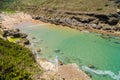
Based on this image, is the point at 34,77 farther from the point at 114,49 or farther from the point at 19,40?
the point at 114,49

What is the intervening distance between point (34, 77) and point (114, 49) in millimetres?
49373

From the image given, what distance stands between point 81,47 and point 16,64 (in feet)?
146

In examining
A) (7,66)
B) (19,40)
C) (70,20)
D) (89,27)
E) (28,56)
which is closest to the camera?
(7,66)

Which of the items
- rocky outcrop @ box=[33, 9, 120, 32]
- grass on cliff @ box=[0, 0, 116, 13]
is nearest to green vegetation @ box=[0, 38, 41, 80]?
rocky outcrop @ box=[33, 9, 120, 32]

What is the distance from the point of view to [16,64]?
5028cm

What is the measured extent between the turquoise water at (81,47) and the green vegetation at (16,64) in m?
16.1

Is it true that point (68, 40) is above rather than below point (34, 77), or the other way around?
below

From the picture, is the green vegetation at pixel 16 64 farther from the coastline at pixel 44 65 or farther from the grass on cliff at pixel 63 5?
the grass on cliff at pixel 63 5

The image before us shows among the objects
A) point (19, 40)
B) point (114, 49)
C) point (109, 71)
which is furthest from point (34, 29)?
point (109, 71)

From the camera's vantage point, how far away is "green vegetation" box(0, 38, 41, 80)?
40.1 m

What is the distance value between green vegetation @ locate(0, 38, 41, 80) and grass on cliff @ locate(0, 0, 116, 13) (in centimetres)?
7770

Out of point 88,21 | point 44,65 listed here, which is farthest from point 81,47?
point 88,21

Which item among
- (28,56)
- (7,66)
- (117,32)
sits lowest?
(117,32)

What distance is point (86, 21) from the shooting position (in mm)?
126375
